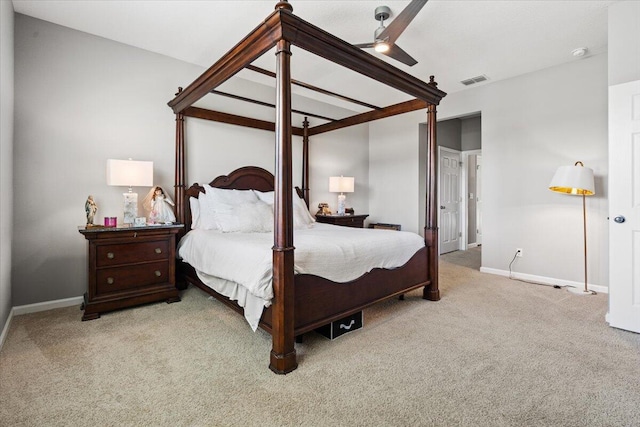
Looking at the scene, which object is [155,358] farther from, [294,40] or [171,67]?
[171,67]

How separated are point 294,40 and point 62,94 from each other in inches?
101

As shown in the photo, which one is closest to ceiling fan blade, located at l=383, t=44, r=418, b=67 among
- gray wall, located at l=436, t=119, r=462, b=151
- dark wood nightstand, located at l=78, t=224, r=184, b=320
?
dark wood nightstand, located at l=78, t=224, r=184, b=320

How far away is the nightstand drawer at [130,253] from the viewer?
275 cm

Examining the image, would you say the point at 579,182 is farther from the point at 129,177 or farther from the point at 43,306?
the point at 43,306

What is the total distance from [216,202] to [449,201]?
4.59 m

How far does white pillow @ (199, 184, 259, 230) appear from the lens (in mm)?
3402

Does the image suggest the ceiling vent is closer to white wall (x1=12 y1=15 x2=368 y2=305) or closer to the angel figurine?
white wall (x1=12 y1=15 x2=368 y2=305)

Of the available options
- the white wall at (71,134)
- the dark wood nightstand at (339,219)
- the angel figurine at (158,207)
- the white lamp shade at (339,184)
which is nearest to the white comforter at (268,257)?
the angel figurine at (158,207)

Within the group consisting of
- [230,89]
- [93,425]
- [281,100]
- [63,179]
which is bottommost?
[93,425]

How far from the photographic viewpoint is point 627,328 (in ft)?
8.06

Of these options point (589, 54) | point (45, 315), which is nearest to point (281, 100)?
point (45, 315)

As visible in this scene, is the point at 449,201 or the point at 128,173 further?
the point at 449,201

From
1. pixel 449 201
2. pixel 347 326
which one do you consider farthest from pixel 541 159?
pixel 347 326

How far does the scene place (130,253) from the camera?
2.89m
